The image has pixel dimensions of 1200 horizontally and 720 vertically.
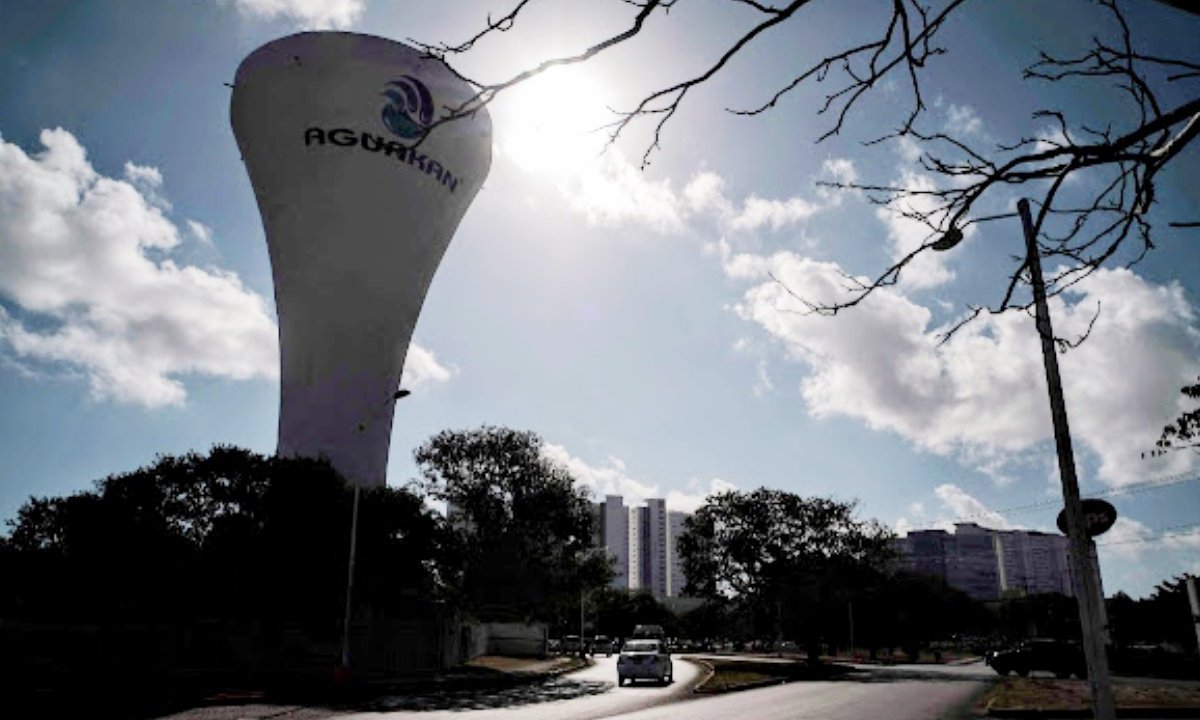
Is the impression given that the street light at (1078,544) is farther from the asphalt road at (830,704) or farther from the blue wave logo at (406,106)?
the blue wave logo at (406,106)

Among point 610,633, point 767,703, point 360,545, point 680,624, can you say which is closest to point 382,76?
point 360,545

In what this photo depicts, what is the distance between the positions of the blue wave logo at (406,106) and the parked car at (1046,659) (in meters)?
40.6

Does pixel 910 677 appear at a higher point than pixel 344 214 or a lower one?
lower

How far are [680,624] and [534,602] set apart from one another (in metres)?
86.7

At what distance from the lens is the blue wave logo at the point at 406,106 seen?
4669 cm

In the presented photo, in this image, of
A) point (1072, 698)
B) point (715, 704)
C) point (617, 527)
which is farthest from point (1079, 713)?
point (617, 527)

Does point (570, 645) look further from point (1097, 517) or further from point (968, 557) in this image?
point (968, 557)

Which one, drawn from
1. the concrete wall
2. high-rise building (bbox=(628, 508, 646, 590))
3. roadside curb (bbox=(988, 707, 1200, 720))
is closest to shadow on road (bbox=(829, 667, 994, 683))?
roadside curb (bbox=(988, 707, 1200, 720))

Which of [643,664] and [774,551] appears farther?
[774,551]

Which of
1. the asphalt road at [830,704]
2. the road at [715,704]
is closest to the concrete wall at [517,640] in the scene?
the road at [715,704]

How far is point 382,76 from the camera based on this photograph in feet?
154

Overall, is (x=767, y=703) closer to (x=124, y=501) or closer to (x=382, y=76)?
(x=124, y=501)

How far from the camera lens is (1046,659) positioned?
35906 mm

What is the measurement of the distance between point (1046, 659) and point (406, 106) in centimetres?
4329
